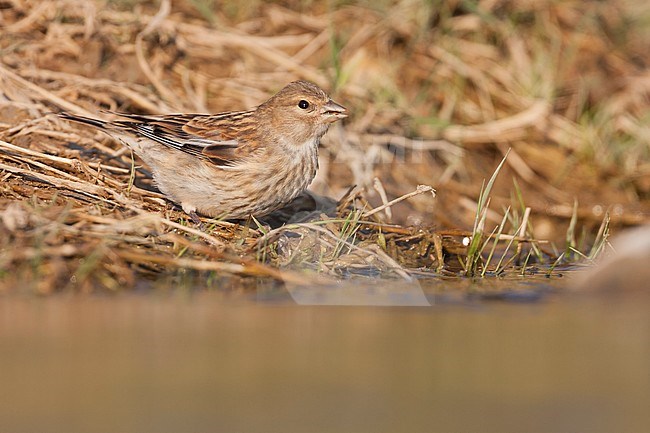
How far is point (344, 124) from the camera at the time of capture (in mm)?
6992

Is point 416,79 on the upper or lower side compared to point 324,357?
upper

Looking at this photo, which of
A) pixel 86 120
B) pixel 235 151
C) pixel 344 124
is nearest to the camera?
pixel 86 120

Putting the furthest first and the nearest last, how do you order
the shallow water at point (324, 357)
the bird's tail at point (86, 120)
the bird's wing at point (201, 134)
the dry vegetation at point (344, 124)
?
the bird's wing at point (201, 134) → the bird's tail at point (86, 120) → the dry vegetation at point (344, 124) → the shallow water at point (324, 357)

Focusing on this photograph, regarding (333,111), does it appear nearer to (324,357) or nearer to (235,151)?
(235,151)

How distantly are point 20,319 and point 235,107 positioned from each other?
3.25 meters

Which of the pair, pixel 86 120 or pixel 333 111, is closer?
pixel 86 120

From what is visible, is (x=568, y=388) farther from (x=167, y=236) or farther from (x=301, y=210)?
(x=301, y=210)

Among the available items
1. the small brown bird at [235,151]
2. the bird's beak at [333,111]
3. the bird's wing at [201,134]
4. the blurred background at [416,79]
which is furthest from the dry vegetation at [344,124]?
the bird's beak at [333,111]

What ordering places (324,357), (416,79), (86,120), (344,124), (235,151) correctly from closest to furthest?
(324,357) → (86,120) → (235,151) → (344,124) → (416,79)

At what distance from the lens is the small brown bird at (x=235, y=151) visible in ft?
18.0

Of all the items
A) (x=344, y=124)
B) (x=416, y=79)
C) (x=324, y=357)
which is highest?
(x=416, y=79)

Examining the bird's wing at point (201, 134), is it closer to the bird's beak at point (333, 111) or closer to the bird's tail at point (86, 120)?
the bird's tail at point (86, 120)

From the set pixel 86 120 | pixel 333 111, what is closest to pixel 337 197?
pixel 333 111

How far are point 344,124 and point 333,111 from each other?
4.28 feet
